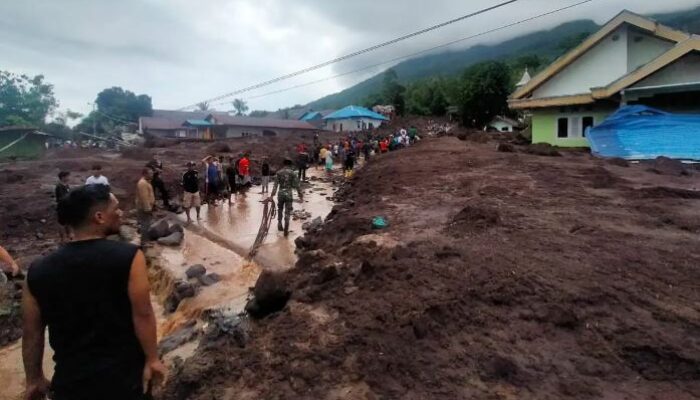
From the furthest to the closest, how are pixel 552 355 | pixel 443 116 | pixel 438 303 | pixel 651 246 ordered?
pixel 443 116 → pixel 651 246 → pixel 438 303 → pixel 552 355

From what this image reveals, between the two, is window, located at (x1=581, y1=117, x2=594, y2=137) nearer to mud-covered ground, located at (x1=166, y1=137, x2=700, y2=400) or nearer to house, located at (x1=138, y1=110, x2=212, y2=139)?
mud-covered ground, located at (x1=166, y1=137, x2=700, y2=400)

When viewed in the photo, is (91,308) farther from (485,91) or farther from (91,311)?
(485,91)

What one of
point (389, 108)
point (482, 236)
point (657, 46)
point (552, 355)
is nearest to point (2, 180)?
point (482, 236)

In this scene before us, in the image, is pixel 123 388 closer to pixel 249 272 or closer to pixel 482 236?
pixel 482 236

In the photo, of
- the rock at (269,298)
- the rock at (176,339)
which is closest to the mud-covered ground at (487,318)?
the rock at (269,298)

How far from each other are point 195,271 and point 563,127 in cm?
1968

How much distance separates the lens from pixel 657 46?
62.0 ft

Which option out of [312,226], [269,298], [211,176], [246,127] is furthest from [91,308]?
[246,127]

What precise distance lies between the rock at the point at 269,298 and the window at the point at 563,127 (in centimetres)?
2002

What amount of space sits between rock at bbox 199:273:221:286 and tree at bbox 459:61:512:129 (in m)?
30.7

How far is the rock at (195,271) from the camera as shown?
823cm

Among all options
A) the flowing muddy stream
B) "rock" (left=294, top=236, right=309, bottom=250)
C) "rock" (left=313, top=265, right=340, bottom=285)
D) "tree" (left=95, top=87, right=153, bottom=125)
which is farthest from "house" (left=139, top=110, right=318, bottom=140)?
"rock" (left=313, top=265, right=340, bottom=285)

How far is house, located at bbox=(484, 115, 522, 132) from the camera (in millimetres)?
37322

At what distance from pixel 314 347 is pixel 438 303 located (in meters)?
1.34
